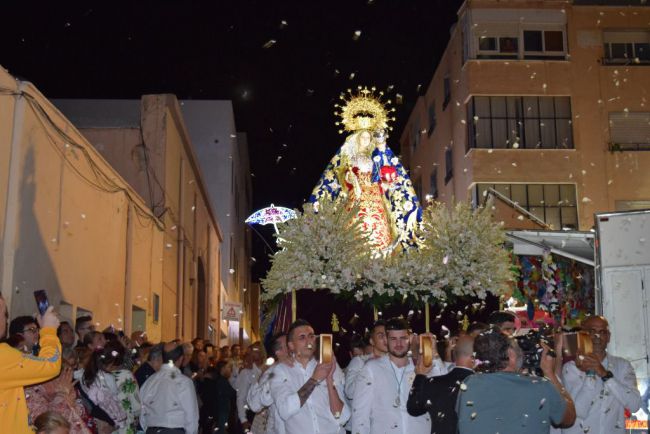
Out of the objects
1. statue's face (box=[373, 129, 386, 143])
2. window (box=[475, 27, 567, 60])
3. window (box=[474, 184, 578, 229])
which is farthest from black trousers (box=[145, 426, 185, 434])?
window (box=[475, 27, 567, 60])

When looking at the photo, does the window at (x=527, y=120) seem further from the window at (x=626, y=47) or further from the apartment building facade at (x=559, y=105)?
the window at (x=626, y=47)

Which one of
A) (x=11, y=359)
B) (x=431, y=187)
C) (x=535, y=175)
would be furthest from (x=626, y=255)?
(x=431, y=187)

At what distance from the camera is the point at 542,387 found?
5016mm

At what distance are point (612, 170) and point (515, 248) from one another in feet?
50.2

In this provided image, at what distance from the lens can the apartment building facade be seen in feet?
87.4

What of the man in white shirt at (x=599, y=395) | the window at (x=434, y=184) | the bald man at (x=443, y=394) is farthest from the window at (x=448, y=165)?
the bald man at (x=443, y=394)

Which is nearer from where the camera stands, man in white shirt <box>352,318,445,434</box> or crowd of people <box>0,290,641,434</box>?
crowd of people <box>0,290,641,434</box>

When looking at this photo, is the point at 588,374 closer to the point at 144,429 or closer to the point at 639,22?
the point at 144,429

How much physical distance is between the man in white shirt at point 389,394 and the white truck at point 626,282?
358 centimetres

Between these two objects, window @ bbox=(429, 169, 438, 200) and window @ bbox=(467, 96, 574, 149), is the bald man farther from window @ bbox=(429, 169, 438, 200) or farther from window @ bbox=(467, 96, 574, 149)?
window @ bbox=(429, 169, 438, 200)

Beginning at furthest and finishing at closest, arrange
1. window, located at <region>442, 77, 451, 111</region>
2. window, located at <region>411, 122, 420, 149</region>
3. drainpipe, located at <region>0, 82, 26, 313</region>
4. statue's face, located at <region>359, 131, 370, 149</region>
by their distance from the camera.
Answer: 1. window, located at <region>411, 122, 420, 149</region>
2. window, located at <region>442, 77, 451, 111</region>
3. statue's face, located at <region>359, 131, 370, 149</region>
4. drainpipe, located at <region>0, 82, 26, 313</region>

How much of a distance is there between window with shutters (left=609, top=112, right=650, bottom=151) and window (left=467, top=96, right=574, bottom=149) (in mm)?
1324

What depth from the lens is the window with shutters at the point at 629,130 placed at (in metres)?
26.8

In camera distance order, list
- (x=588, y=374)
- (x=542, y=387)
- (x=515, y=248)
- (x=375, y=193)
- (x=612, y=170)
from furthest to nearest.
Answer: (x=612, y=170) < (x=375, y=193) < (x=515, y=248) < (x=588, y=374) < (x=542, y=387)
